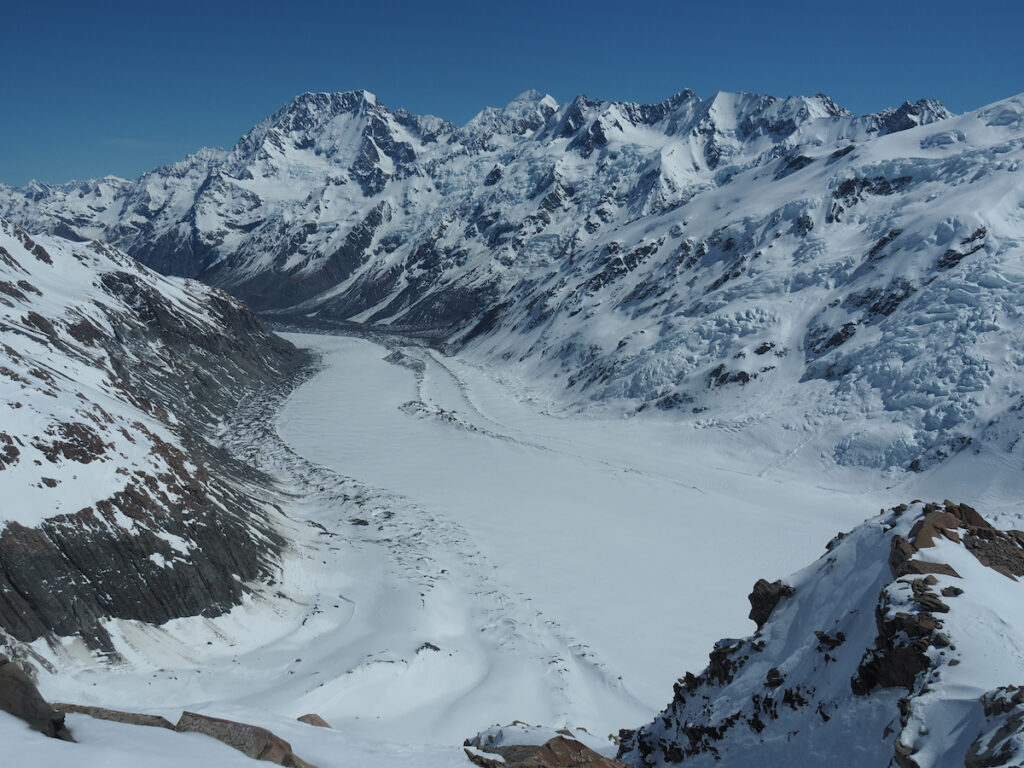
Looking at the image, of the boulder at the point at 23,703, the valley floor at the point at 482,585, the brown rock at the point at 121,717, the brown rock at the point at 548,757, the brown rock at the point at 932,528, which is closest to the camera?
the boulder at the point at 23,703

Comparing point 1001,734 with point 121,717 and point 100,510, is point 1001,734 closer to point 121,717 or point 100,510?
point 121,717

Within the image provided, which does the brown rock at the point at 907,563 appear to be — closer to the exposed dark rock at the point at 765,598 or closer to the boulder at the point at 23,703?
the exposed dark rock at the point at 765,598

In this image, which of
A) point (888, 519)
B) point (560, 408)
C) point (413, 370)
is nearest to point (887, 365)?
point (560, 408)

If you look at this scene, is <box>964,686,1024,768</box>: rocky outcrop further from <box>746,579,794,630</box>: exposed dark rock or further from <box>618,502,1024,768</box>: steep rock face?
<box>746,579,794,630</box>: exposed dark rock

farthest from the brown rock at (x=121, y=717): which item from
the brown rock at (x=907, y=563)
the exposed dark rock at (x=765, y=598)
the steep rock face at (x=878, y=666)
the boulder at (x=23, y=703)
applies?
the brown rock at (x=907, y=563)

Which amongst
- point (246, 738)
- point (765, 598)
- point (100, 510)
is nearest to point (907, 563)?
point (765, 598)

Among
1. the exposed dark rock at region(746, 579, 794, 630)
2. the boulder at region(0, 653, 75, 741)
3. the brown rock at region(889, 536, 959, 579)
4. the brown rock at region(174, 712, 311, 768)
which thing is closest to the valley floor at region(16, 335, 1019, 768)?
the boulder at region(0, 653, 75, 741)
